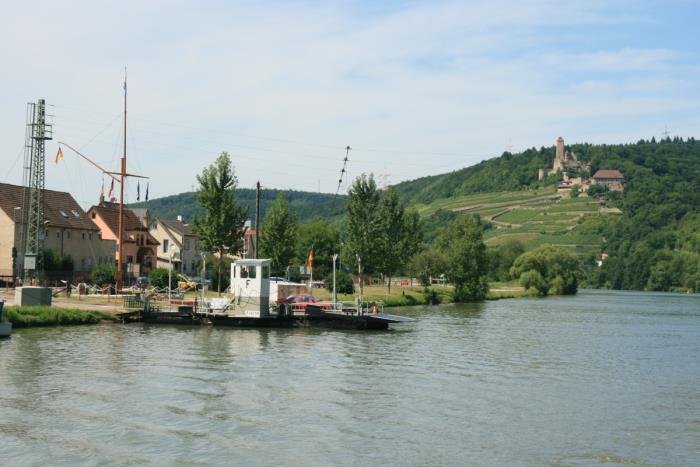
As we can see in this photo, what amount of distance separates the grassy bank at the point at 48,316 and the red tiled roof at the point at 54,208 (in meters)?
30.0

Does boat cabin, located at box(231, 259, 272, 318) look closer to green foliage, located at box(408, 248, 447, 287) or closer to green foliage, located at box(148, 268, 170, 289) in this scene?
green foliage, located at box(148, 268, 170, 289)

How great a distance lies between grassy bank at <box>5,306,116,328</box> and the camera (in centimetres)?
5275

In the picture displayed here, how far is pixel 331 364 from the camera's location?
40.7 metres

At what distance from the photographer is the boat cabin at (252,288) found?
202 ft

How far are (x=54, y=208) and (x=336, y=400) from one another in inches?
2838

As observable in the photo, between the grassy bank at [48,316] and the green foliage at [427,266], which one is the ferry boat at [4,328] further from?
the green foliage at [427,266]

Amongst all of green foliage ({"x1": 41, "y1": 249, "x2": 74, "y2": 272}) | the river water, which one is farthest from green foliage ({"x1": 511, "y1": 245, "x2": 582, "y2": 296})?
the river water

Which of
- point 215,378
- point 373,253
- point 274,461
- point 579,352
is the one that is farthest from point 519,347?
point 373,253

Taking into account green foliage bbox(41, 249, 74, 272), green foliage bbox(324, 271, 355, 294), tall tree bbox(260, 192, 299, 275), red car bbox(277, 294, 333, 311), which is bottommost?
red car bbox(277, 294, 333, 311)

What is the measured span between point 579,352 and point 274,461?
3221cm

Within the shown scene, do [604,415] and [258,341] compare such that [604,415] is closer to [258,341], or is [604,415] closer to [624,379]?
[624,379]

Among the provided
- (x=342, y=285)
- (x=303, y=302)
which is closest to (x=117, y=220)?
(x=342, y=285)

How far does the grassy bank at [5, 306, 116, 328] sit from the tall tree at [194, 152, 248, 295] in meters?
26.5

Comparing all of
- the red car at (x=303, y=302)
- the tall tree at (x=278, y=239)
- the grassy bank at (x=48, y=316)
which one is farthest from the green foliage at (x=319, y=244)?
the grassy bank at (x=48, y=316)
